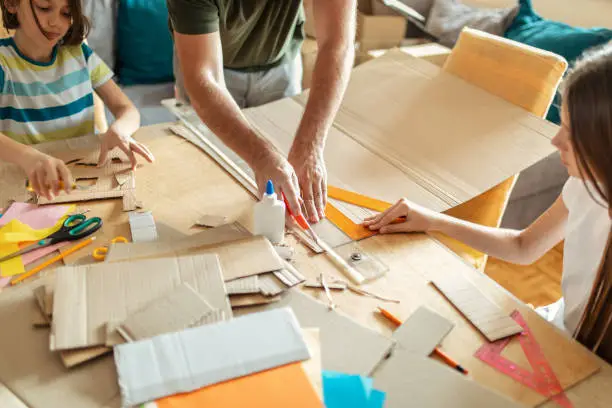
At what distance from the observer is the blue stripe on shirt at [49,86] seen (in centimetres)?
146

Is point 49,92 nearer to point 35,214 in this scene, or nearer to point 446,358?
point 35,214

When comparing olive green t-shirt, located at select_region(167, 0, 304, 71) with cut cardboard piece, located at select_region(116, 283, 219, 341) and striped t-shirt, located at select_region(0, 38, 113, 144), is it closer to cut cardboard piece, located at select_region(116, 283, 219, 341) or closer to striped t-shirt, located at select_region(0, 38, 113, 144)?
striped t-shirt, located at select_region(0, 38, 113, 144)

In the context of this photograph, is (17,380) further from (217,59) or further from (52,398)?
(217,59)

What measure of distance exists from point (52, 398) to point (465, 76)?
1.40 metres

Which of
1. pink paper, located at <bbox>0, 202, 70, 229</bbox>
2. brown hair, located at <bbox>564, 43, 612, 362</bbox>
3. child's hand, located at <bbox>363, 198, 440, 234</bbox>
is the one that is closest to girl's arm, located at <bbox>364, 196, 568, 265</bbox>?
child's hand, located at <bbox>363, 198, 440, 234</bbox>

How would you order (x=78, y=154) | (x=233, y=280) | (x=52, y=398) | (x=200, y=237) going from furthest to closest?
(x=78, y=154), (x=200, y=237), (x=233, y=280), (x=52, y=398)

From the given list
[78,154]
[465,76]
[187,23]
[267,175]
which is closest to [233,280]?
[267,175]

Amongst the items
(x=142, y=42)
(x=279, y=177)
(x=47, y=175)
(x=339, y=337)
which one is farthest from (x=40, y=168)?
(x=142, y=42)

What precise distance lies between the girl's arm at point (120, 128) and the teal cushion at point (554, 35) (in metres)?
1.67

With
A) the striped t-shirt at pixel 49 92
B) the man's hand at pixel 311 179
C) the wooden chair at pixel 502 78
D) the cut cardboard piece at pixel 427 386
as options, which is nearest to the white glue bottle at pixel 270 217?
the man's hand at pixel 311 179

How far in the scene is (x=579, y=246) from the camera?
3.58 ft

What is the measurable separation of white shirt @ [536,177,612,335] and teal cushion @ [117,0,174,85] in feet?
7.44

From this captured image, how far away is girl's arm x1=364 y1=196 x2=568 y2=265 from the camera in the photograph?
1.14m

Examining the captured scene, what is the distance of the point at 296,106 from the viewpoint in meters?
1.62
